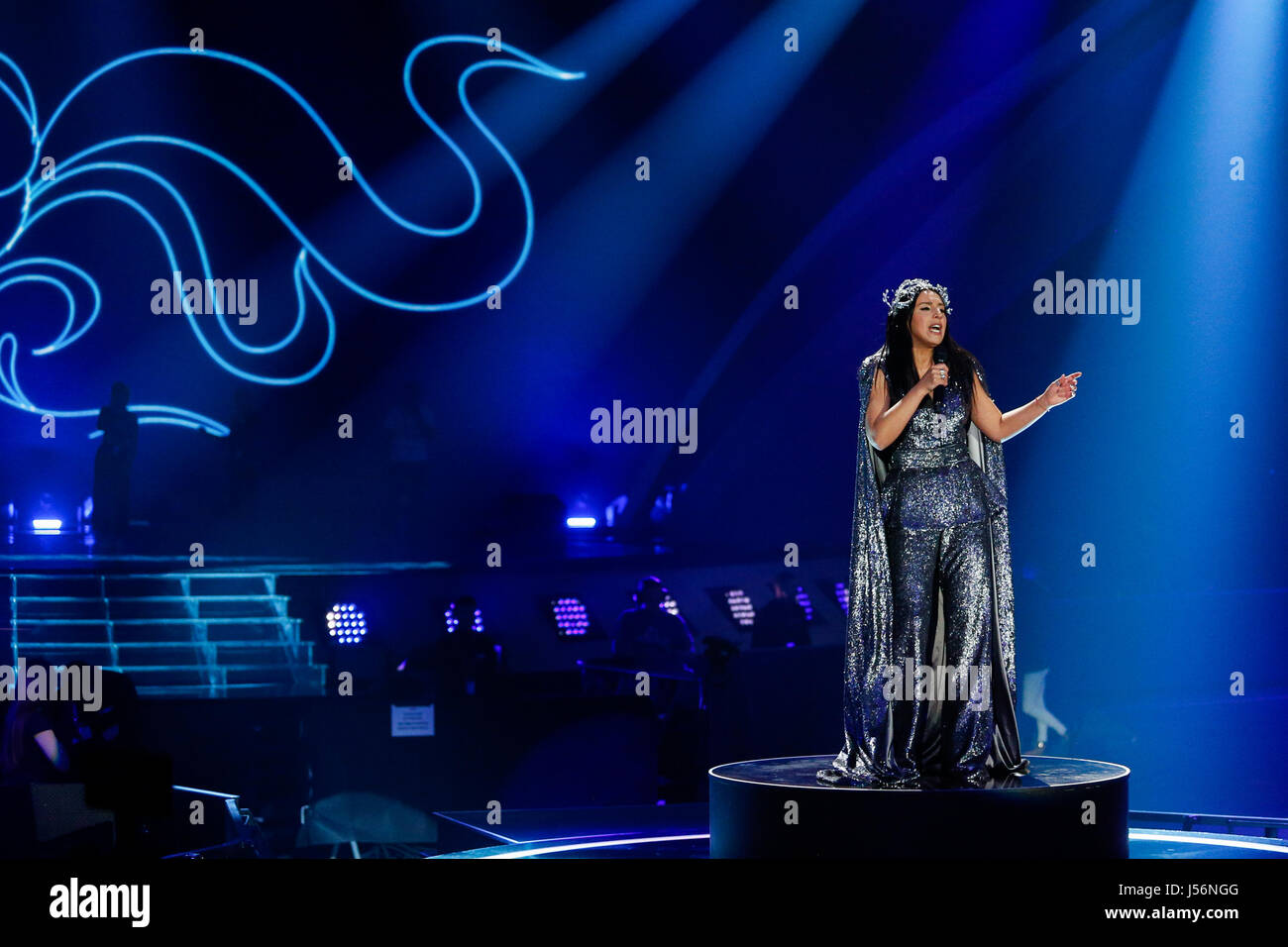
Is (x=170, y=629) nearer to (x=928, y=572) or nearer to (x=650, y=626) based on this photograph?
(x=650, y=626)

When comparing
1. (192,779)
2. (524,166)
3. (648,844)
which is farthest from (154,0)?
(648,844)

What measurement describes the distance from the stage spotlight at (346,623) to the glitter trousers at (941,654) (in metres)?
6.67

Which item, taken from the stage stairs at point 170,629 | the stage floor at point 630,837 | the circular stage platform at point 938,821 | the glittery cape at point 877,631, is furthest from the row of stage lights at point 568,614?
the circular stage platform at point 938,821

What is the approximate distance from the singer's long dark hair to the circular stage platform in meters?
1.23

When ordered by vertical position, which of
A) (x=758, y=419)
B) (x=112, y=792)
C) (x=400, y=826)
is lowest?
(x=400, y=826)

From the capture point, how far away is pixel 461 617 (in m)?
9.06

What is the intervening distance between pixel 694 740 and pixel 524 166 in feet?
28.9

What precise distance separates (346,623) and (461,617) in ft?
5.06

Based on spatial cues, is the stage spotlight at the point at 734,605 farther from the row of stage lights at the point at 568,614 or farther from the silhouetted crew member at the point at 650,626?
the silhouetted crew member at the point at 650,626

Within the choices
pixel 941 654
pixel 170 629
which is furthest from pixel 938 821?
pixel 170 629

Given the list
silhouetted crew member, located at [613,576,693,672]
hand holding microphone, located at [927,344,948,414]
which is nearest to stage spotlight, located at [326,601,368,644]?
silhouetted crew member, located at [613,576,693,672]

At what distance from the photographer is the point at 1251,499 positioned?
12484mm

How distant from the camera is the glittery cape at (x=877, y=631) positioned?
4.20 m

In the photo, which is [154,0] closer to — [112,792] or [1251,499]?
[112,792]
